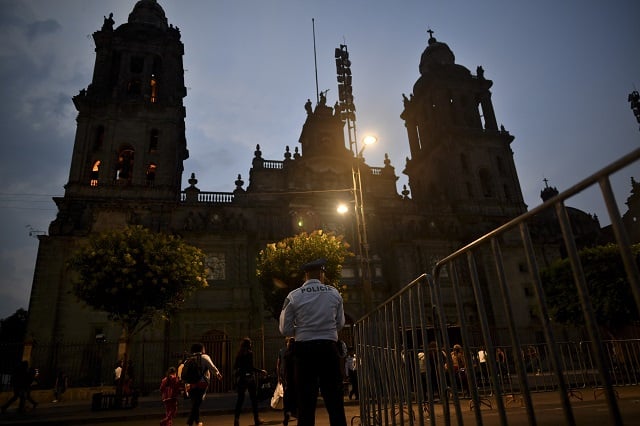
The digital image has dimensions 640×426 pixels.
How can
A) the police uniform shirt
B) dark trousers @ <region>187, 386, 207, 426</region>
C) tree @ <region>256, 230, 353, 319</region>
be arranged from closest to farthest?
the police uniform shirt → dark trousers @ <region>187, 386, 207, 426</region> → tree @ <region>256, 230, 353, 319</region>

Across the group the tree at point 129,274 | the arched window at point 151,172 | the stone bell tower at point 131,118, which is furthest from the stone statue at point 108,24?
the tree at point 129,274

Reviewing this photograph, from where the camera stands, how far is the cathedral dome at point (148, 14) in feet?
112

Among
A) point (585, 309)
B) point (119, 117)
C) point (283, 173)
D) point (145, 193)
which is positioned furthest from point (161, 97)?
point (585, 309)

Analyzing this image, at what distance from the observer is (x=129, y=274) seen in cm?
1462

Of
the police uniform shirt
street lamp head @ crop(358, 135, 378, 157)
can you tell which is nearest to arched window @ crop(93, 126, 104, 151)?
street lamp head @ crop(358, 135, 378, 157)

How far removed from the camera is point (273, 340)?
72.6ft

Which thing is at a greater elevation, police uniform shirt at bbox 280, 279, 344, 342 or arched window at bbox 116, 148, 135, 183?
arched window at bbox 116, 148, 135, 183

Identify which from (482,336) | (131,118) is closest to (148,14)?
(131,118)

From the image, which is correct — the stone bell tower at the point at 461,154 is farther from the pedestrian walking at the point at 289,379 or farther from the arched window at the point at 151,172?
the pedestrian walking at the point at 289,379

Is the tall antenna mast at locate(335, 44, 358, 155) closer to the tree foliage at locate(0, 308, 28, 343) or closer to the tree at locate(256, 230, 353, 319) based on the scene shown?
the tree at locate(256, 230, 353, 319)

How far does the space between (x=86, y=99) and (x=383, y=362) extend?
28.9 metres

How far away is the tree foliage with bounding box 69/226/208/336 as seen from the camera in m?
14.5

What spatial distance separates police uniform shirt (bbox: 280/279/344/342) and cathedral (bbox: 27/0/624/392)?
16664mm

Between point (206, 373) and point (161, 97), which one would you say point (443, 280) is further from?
point (161, 97)
